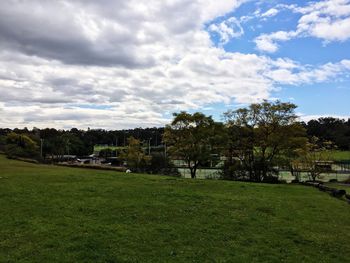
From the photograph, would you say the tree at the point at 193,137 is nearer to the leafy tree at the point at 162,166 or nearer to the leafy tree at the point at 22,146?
the leafy tree at the point at 162,166

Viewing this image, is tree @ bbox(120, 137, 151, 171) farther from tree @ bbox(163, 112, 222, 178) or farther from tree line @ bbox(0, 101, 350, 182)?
tree @ bbox(163, 112, 222, 178)

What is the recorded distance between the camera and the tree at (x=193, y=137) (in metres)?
47.9

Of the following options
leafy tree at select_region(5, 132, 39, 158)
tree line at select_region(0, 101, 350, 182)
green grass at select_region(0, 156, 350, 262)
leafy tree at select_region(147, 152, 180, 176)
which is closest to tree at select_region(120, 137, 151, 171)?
tree line at select_region(0, 101, 350, 182)

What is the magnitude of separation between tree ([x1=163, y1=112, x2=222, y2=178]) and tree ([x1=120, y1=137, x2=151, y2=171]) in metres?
10.0

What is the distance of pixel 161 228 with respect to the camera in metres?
11.3

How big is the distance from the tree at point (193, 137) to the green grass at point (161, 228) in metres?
30.0

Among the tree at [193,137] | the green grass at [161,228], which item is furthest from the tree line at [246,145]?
the green grass at [161,228]

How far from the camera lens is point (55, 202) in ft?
47.4

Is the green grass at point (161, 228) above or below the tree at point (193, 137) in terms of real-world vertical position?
below

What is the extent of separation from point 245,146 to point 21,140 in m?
54.1

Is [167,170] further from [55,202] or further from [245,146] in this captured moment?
[55,202]

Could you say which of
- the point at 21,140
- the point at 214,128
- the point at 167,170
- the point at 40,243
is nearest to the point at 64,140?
the point at 21,140

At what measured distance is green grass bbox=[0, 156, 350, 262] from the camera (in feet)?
29.4

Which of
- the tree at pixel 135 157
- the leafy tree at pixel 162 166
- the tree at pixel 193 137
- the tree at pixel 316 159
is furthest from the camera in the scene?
the tree at pixel 135 157
